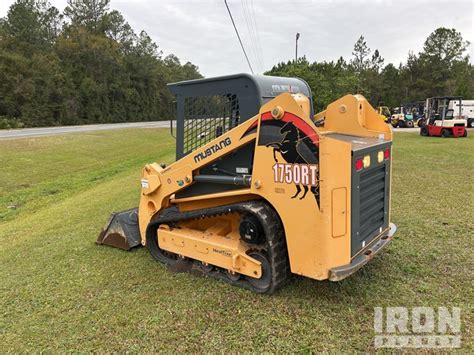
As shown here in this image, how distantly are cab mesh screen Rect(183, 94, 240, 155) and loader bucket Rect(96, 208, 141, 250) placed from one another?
52.6 inches

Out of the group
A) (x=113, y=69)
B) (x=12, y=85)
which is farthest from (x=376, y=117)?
(x=113, y=69)

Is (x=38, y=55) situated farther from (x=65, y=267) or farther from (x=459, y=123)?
(x=65, y=267)

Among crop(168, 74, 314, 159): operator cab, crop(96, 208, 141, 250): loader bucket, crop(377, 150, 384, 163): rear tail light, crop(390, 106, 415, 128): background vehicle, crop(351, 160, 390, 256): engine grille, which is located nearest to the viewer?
crop(351, 160, 390, 256): engine grille

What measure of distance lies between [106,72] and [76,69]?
17.9ft

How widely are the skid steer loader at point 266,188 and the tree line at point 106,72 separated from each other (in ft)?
75.5

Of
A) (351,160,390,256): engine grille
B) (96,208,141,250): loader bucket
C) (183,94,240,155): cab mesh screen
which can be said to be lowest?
(96,208,141,250): loader bucket

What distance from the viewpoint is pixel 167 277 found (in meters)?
4.01

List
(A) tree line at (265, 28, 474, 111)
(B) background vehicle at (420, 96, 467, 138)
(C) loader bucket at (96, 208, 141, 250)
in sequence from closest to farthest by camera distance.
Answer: (C) loader bucket at (96, 208, 141, 250) → (B) background vehicle at (420, 96, 467, 138) → (A) tree line at (265, 28, 474, 111)

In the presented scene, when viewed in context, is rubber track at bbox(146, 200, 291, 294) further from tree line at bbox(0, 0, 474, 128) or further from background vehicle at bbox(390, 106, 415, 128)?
background vehicle at bbox(390, 106, 415, 128)

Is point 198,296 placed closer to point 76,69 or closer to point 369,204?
point 369,204

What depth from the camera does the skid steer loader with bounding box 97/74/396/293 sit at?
3078 mm

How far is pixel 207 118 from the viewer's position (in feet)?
13.8

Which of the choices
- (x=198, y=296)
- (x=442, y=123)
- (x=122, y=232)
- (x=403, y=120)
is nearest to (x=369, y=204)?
(x=198, y=296)

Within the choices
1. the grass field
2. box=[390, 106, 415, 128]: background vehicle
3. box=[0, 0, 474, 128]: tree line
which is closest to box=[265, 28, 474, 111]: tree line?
box=[0, 0, 474, 128]: tree line
